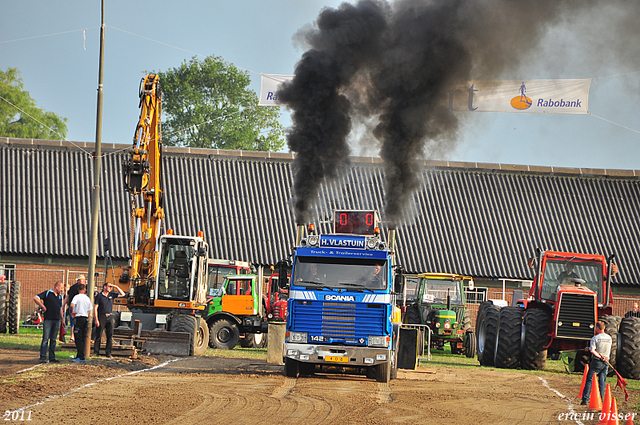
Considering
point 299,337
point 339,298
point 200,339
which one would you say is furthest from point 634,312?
point 299,337

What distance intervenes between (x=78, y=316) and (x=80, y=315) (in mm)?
52

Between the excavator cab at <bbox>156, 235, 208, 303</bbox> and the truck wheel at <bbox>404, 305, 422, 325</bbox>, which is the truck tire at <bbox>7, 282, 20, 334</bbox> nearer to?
the excavator cab at <bbox>156, 235, 208, 303</bbox>

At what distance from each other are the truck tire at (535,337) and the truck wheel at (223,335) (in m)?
9.73

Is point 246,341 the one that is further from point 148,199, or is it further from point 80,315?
point 80,315

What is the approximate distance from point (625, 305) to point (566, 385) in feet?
64.3

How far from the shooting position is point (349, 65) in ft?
71.7

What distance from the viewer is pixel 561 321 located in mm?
19781

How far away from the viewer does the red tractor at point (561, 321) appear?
19.3 metres

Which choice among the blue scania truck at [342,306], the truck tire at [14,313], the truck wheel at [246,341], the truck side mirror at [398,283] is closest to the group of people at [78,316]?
the blue scania truck at [342,306]

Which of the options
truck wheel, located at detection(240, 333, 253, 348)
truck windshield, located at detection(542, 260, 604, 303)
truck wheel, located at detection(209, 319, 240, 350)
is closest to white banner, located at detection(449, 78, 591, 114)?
truck windshield, located at detection(542, 260, 604, 303)

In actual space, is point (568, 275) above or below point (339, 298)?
above

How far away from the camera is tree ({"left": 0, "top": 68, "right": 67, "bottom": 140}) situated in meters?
59.8

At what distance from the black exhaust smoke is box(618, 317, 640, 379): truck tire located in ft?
22.4

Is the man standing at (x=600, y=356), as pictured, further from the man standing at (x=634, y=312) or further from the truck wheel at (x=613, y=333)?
the man standing at (x=634, y=312)
